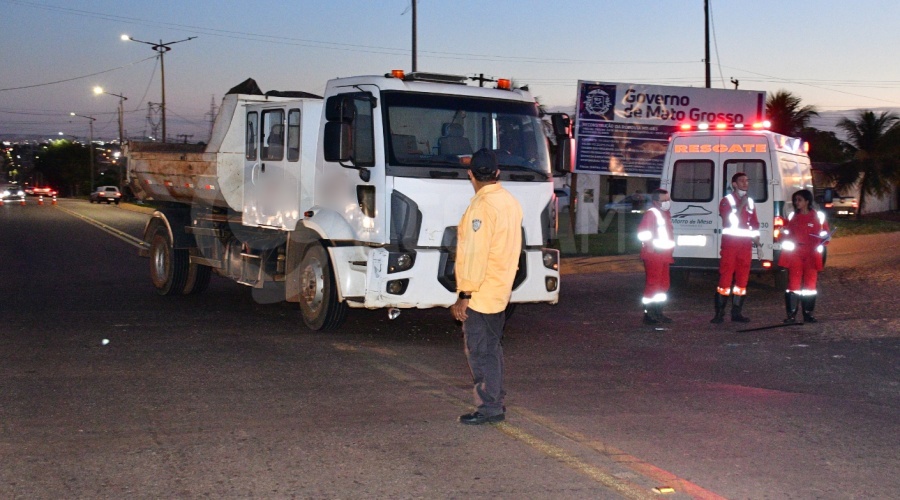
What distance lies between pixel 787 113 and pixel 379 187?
34843 millimetres

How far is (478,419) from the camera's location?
6.78m

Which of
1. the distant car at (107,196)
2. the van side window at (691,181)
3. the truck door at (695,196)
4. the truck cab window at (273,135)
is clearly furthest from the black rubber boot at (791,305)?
the distant car at (107,196)

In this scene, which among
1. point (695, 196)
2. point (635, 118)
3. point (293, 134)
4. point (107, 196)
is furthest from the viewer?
point (107, 196)

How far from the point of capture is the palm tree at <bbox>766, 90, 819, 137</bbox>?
1625 inches

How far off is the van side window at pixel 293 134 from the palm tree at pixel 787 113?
1308 inches

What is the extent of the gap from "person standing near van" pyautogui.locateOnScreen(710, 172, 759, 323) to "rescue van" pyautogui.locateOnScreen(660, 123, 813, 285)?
2398mm

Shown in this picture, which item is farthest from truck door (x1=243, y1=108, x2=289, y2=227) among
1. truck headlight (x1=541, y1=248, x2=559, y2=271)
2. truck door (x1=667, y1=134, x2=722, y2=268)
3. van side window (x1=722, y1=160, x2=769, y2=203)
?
van side window (x1=722, y1=160, x2=769, y2=203)

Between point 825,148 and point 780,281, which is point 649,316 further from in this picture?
point 825,148

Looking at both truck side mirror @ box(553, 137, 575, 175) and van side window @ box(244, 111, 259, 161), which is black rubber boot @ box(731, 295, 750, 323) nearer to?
truck side mirror @ box(553, 137, 575, 175)

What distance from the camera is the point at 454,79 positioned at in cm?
1106

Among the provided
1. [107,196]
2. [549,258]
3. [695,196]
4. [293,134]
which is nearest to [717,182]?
[695,196]

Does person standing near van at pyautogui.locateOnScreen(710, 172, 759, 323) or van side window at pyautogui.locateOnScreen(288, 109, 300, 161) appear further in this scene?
person standing near van at pyautogui.locateOnScreen(710, 172, 759, 323)

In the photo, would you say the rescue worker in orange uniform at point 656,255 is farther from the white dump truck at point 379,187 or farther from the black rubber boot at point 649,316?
the white dump truck at point 379,187

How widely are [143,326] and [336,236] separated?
8.73 ft
